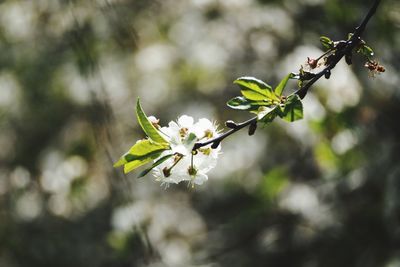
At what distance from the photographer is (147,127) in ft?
1.99

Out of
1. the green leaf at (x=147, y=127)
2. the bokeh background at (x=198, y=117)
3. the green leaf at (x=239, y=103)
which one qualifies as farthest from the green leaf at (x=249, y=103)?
the bokeh background at (x=198, y=117)

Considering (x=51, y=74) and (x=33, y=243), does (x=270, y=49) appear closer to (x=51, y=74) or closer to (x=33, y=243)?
(x=51, y=74)

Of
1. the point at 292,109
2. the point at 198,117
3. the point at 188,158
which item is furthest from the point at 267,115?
the point at 198,117

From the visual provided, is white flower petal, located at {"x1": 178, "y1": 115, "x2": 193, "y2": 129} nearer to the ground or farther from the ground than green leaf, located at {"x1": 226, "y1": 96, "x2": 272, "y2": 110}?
farther from the ground

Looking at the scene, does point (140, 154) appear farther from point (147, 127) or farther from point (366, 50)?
point (366, 50)

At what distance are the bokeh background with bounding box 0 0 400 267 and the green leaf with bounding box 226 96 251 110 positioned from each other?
2.24 feet

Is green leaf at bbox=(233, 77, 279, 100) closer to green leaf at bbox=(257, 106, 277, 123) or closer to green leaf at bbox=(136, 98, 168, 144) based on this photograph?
green leaf at bbox=(257, 106, 277, 123)

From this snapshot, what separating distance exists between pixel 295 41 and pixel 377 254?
1.11m

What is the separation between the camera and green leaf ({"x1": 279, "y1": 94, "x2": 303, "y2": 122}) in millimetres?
574

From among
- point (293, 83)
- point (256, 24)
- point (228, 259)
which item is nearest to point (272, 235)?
point (228, 259)

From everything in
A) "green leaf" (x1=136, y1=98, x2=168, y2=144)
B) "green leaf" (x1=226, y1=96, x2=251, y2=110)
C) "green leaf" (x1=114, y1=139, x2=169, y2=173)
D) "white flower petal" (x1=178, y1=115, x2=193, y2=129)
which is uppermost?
"white flower petal" (x1=178, y1=115, x2=193, y2=129)

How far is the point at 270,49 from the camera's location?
8.17 feet

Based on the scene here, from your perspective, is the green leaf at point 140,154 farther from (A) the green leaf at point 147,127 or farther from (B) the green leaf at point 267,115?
(B) the green leaf at point 267,115

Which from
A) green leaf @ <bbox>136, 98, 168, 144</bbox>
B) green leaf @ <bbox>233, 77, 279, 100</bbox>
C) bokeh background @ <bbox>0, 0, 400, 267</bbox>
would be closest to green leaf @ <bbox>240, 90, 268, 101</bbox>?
green leaf @ <bbox>233, 77, 279, 100</bbox>
